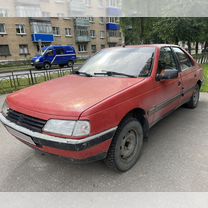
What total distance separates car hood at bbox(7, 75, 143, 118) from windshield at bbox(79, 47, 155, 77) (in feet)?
0.79

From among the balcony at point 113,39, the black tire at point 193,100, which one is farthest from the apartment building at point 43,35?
the black tire at point 193,100

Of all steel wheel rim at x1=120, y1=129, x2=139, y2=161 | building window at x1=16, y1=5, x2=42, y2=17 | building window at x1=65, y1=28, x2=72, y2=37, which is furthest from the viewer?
building window at x1=65, y1=28, x2=72, y2=37

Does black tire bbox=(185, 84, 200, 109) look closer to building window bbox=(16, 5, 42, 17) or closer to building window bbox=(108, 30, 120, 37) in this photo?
building window bbox=(16, 5, 42, 17)

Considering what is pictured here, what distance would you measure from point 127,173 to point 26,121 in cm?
141

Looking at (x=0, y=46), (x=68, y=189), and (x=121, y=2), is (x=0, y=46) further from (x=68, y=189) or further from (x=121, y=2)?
(x=68, y=189)

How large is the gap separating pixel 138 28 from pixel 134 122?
976 inches

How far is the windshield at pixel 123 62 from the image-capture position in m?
3.00

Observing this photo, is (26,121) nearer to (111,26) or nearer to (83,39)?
(83,39)

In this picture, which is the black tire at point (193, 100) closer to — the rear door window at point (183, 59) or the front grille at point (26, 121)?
the rear door window at point (183, 59)

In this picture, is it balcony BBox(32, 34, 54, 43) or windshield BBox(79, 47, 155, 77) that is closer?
windshield BBox(79, 47, 155, 77)

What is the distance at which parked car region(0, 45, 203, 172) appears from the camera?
202 centimetres

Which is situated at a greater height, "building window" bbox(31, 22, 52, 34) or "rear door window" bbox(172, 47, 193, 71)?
"building window" bbox(31, 22, 52, 34)

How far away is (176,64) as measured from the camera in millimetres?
3707

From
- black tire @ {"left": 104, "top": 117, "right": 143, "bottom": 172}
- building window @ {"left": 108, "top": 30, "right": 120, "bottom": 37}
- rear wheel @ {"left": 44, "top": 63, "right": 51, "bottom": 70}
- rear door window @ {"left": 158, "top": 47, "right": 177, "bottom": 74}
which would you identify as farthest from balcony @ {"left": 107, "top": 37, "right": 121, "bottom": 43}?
black tire @ {"left": 104, "top": 117, "right": 143, "bottom": 172}
